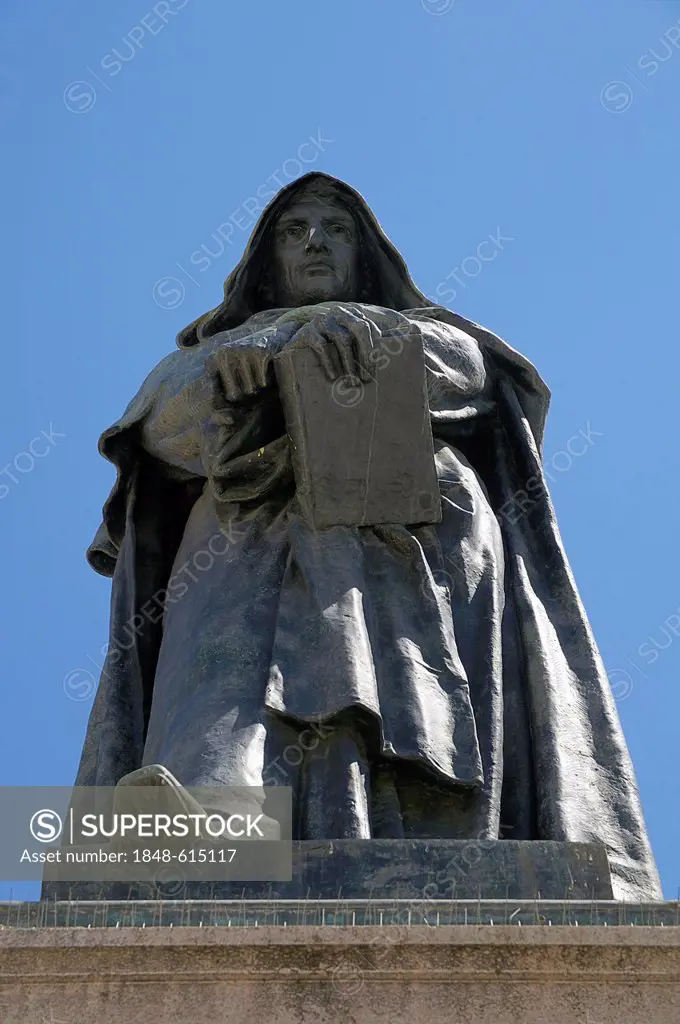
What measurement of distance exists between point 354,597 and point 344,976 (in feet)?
9.77

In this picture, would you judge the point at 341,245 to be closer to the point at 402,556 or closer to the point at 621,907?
the point at 402,556

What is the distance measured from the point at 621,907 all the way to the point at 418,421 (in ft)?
10.9

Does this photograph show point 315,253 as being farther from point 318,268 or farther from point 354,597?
point 354,597

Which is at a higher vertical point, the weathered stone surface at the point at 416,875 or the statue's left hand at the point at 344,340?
the statue's left hand at the point at 344,340

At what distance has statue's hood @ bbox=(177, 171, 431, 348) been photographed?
11203 mm

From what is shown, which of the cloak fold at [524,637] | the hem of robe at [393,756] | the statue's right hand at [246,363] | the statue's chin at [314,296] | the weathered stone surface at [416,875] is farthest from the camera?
the statue's chin at [314,296]

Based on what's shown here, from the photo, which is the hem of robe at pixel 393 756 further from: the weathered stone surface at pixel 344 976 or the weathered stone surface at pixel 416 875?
the weathered stone surface at pixel 344 976

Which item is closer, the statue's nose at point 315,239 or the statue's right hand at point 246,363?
the statue's right hand at point 246,363

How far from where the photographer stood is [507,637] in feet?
31.2

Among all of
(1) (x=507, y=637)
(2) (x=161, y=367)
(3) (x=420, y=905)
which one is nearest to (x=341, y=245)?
(2) (x=161, y=367)

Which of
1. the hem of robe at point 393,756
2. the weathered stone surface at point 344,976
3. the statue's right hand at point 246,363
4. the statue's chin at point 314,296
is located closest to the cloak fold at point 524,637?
the hem of robe at point 393,756

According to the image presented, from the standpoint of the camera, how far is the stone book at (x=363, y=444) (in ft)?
31.0

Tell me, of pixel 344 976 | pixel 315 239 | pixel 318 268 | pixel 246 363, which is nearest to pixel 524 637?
pixel 246 363

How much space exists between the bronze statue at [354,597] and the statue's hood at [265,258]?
52 millimetres
